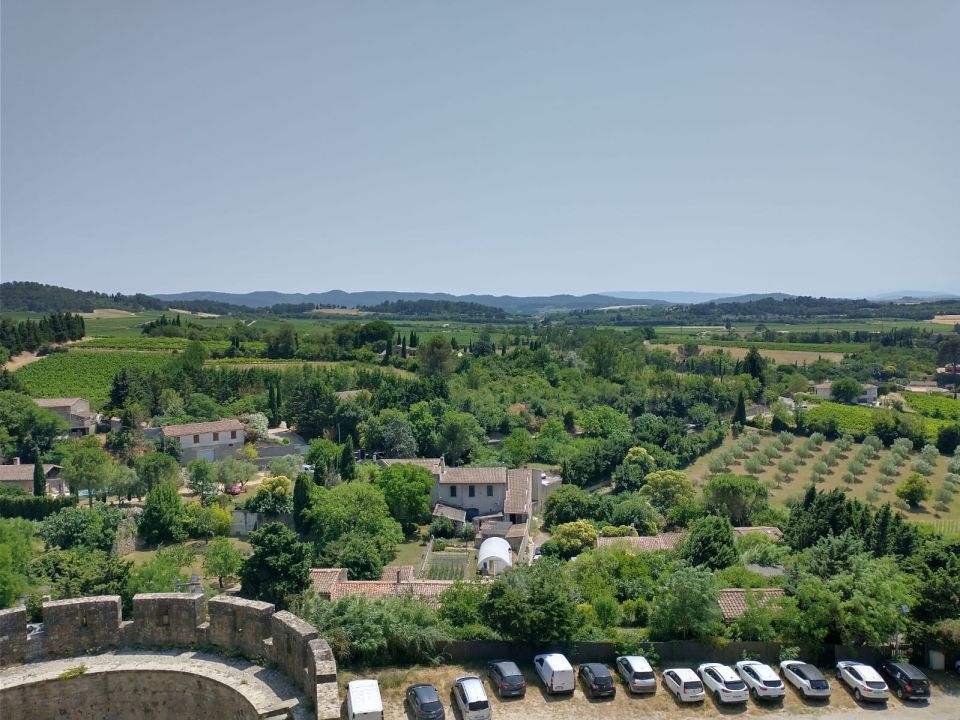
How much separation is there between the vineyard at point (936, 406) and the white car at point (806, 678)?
62.8 m

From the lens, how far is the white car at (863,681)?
15570mm

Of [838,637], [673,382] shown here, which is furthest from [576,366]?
[838,637]

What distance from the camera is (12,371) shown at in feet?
227

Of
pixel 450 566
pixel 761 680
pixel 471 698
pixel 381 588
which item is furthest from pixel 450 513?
pixel 471 698

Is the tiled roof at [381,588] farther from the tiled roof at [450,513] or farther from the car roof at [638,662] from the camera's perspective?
the tiled roof at [450,513]

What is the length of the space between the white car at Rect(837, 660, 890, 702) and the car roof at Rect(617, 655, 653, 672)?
14.6ft

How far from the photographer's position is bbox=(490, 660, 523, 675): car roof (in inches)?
584

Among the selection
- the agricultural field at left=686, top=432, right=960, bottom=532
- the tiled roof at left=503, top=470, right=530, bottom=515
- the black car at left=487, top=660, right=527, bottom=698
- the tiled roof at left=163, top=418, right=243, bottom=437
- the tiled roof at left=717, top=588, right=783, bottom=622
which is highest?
the black car at left=487, top=660, right=527, bottom=698

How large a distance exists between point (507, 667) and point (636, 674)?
2.75 m

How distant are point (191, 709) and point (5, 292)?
201388 mm

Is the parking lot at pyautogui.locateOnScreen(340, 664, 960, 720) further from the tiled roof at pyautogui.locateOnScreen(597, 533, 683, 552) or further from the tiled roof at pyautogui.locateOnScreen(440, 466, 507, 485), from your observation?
the tiled roof at pyautogui.locateOnScreen(440, 466, 507, 485)

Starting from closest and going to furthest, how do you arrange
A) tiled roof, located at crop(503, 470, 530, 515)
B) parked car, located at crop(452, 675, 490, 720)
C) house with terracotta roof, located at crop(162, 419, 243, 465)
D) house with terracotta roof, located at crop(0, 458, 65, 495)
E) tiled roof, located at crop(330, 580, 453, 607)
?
parked car, located at crop(452, 675, 490, 720) < tiled roof, located at crop(330, 580, 453, 607) < tiled roof, located at crop(503, 470, 530, 515) < house with terracotta roof, located at crop(0, 458, 65, 495) < house with terracotta roof, located at crop(162, 419, 243, 465)

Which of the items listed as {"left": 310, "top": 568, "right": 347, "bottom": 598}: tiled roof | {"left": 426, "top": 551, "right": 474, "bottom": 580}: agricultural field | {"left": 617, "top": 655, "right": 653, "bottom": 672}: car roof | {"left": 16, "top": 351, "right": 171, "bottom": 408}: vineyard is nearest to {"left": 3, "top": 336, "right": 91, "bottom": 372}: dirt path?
{"left": 16, "top": 351, "right": 171, "bottom": 408}: vineyard

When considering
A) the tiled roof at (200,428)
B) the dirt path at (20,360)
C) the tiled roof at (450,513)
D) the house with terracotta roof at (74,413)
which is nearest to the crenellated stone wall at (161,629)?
the tiled roof at (450,513)
